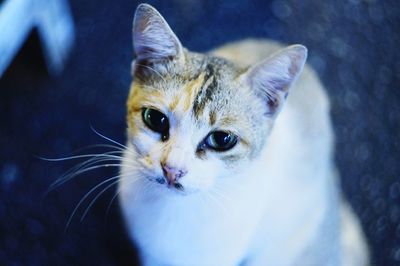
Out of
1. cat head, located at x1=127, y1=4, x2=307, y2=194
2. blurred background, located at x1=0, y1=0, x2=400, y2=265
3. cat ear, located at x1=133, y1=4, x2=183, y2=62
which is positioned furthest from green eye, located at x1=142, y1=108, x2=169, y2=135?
blurred background, located at x1=0, y1=0, x2=400, y2=265

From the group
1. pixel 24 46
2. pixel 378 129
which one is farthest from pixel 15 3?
pixel 378 129

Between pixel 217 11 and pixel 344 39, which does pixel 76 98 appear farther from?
pixel 344 39

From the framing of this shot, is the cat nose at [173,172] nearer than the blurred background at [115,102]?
Yes

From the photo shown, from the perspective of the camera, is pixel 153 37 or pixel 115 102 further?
pixel 115 102

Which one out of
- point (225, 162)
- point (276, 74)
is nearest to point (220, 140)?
point (225, 162)

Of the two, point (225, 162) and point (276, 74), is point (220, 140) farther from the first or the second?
point (276, 74)

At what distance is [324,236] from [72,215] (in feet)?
2.15

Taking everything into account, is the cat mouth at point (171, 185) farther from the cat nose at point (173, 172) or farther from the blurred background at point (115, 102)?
the blurred background at point (115, 102)

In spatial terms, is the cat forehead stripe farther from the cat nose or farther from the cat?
the cat nose

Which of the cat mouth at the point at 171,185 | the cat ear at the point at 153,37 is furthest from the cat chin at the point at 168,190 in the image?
the cat ear at the point at 153,37

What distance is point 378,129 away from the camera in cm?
157

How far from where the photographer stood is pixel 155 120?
38.1 inches

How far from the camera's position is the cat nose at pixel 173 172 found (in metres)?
0.90

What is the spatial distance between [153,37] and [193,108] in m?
0.16
